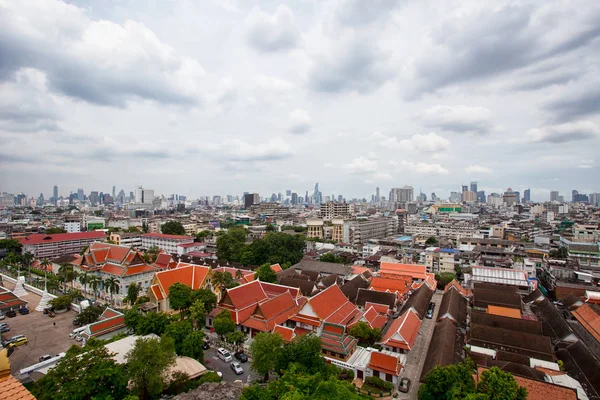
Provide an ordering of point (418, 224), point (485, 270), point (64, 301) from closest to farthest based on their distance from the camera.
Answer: point (64, 301)
point (485, 270)
point (418, 224)

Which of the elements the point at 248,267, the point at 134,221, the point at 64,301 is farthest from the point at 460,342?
the point at 134,221

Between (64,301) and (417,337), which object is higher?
(64,301)

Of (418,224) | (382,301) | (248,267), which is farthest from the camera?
(418,224)

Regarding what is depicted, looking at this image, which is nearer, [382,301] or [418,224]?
[382,301]

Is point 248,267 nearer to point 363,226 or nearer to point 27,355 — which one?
point 27,355

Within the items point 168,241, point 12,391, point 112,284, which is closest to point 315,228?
point 168,241

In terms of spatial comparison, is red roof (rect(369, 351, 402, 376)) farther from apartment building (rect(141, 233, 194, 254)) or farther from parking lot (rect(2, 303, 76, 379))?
apartment building (rect(141, 233, 194, 254))

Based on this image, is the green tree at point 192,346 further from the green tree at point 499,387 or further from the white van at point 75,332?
the green tree at point 499,387

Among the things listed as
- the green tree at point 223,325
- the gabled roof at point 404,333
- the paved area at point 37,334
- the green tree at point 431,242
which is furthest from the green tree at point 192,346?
the green tree at point 431,242
